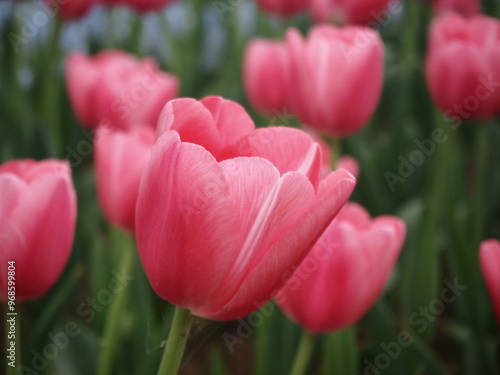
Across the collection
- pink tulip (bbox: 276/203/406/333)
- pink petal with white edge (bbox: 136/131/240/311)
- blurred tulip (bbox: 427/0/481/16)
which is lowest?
blurred tulip (bbox: 427/0/481/16)

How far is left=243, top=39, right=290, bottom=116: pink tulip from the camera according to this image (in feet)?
3.83

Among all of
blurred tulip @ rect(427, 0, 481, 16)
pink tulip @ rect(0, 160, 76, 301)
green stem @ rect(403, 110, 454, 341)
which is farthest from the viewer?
blurred tulip @ rect(427, 0, 481, 16)

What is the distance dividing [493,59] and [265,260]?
68 cm

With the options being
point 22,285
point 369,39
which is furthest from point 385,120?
point 22,285

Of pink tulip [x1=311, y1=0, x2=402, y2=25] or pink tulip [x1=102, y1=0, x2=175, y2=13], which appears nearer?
pink tulip [x1=311, y1=0, x2=402, y2=25]

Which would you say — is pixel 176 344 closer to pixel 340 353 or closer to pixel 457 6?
pixel 340 353

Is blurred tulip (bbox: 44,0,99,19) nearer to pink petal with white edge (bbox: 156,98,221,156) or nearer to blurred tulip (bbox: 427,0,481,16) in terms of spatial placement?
blurred tulip (bbox: 427,0,481,16)

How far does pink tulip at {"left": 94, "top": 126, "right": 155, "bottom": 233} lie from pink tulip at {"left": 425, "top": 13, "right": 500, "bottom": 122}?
0.46 meters

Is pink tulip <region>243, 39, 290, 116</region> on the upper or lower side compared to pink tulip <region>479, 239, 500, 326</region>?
lower

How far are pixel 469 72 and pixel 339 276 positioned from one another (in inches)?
18.0

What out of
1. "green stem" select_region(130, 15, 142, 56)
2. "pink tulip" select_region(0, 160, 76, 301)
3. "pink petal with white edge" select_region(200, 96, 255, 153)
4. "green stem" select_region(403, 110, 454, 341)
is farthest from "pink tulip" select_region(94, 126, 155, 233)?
"green stem" select_region(130, 15, 142, 56)

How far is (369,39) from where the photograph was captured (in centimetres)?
82

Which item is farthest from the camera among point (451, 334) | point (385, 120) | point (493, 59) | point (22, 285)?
point (385, 120)

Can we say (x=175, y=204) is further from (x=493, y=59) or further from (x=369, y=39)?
(x=493, y=59)
